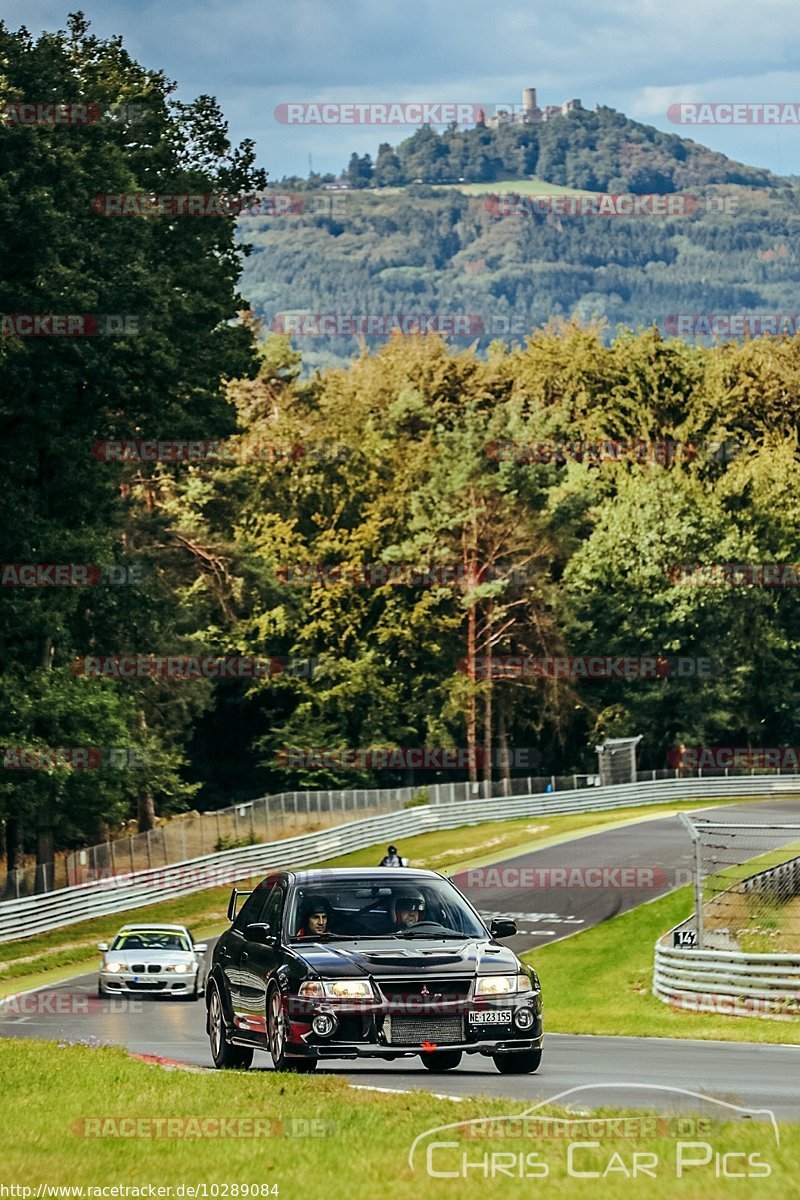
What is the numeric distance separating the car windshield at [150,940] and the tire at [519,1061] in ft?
58.4

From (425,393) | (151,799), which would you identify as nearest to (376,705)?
(151,799)

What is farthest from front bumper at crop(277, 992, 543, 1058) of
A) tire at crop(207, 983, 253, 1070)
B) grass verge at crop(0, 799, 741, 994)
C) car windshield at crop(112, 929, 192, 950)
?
grass verge at crop(0, 799, 741, 994)

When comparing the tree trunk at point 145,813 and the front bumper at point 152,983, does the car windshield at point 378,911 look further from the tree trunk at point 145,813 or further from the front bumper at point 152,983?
the tree trunk at point 145,813

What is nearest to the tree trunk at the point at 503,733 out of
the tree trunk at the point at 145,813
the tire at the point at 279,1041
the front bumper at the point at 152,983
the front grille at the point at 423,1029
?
the tree trunk at the point at 145,813

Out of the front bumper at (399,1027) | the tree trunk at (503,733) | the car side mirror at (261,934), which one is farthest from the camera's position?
the tree trunk at (503,733)

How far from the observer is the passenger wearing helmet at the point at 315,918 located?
15750mm

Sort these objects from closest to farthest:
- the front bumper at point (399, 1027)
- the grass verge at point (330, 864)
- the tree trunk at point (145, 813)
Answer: the front bumper at point (399, 1027) → the grass verge at point (330, 864) → the tree trunk at point (145, 813)

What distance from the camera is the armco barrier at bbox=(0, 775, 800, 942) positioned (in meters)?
50.0

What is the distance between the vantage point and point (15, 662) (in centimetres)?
5131

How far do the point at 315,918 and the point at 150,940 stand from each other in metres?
18.2

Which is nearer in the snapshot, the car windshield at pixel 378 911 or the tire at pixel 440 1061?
the car windshield at pixel 378 911

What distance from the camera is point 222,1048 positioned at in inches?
666

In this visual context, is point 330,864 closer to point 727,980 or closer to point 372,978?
point 727,980

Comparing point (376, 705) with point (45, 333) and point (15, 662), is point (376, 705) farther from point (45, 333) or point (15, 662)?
point (45, 333)
